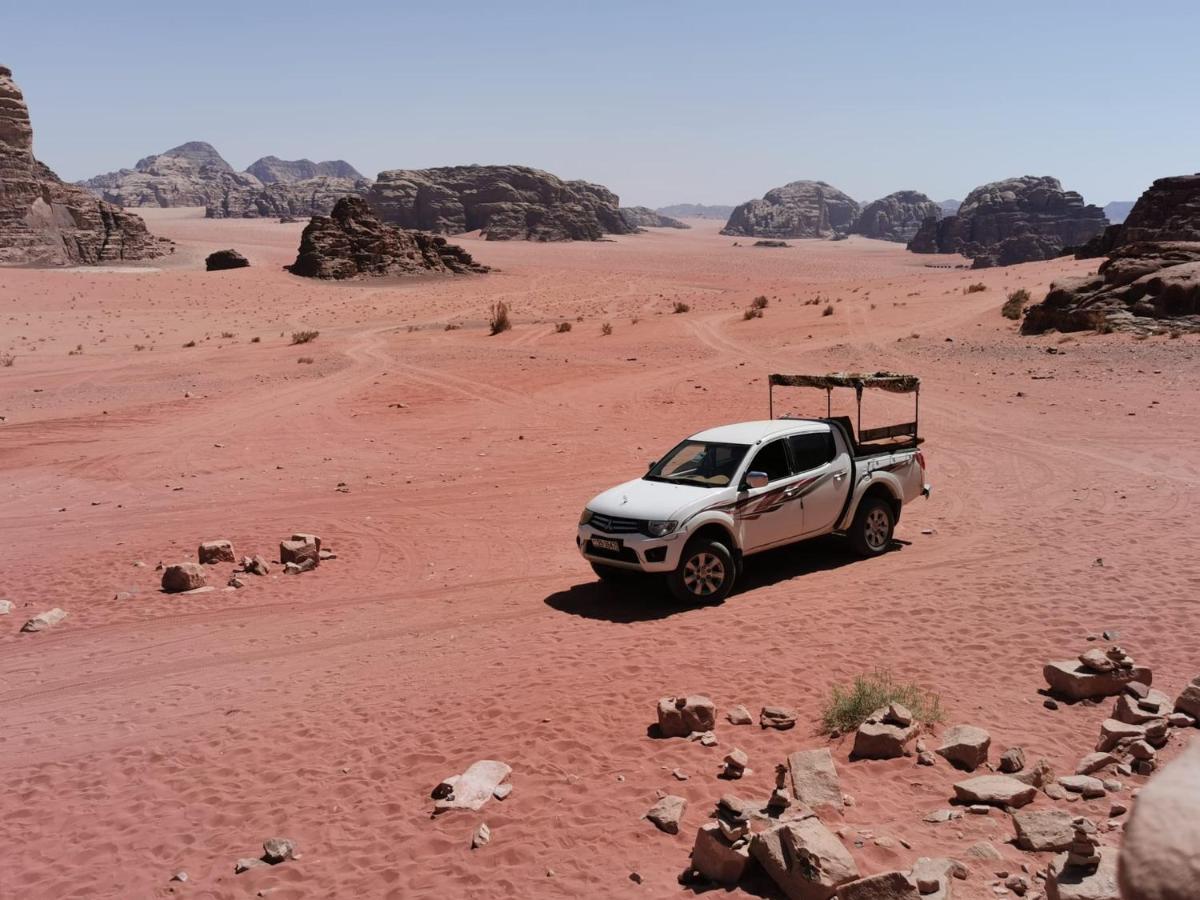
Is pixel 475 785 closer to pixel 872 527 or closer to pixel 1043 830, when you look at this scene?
pixel 1043 830

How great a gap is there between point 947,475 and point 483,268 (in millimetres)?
57754

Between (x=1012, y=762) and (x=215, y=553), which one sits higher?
(x=1012, y=762)

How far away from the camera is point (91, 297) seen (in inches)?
2076

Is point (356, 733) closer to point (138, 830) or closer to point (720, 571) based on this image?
point (138, 830)

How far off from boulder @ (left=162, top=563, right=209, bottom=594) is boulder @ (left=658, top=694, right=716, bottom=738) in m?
6.67

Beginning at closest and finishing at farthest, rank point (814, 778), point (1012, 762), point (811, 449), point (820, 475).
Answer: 1. point (814, 778)
2. point (1012, 762)
3. point (820, 475)
4. point (811, 449)

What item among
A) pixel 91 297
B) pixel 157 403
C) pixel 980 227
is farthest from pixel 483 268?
pixel 980 227

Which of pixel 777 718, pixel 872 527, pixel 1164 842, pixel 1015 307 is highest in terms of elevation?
pixel 1164 842

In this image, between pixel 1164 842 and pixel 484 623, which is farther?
pixel 484 623

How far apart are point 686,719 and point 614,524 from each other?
3387 millimetres

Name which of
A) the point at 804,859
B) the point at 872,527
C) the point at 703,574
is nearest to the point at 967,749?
the point at 804,859

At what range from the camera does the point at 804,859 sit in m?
4.78

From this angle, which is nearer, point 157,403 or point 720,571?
point 720,571

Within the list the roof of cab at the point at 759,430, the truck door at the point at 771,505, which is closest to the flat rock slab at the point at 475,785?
the truck door at the point at 771,505
